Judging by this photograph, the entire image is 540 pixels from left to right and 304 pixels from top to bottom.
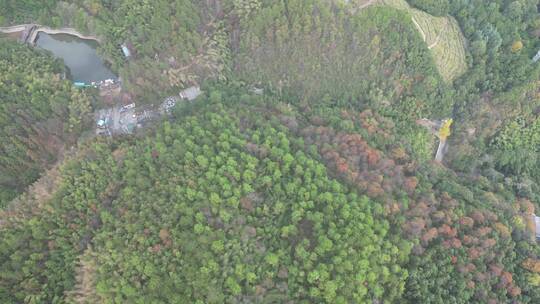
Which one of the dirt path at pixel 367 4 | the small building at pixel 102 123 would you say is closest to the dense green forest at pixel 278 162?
the dirt path at pixel 367 4

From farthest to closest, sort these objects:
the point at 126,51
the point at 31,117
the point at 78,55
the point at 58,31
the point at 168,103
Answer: the point at 58,31, the point at 78,55, the point at 126,51, the point at 168,103, the point at 31,117

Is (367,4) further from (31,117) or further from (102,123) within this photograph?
(31,117)

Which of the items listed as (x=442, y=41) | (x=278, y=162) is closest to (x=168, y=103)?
(x=278, y=162)

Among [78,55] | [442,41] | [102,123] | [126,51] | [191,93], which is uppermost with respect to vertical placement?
[126,51]

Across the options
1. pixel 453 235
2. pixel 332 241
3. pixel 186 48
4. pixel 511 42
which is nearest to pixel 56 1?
pixel 186 48

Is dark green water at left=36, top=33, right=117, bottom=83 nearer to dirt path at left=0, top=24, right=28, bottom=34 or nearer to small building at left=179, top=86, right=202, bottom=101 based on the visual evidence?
dirt path at left=0, top=24, right=28, bottom=34

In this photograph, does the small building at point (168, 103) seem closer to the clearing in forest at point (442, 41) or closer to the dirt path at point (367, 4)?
the dirt path at point (367, 4)

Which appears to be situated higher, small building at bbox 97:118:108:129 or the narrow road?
small building at bbox 97:118:108:129

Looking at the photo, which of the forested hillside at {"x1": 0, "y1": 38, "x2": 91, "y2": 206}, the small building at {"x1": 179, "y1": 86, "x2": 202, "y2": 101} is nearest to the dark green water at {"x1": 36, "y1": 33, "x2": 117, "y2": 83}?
the forested hillside at {"x1": 0, "y1": 38, "x2": 91, "y2": 206}
